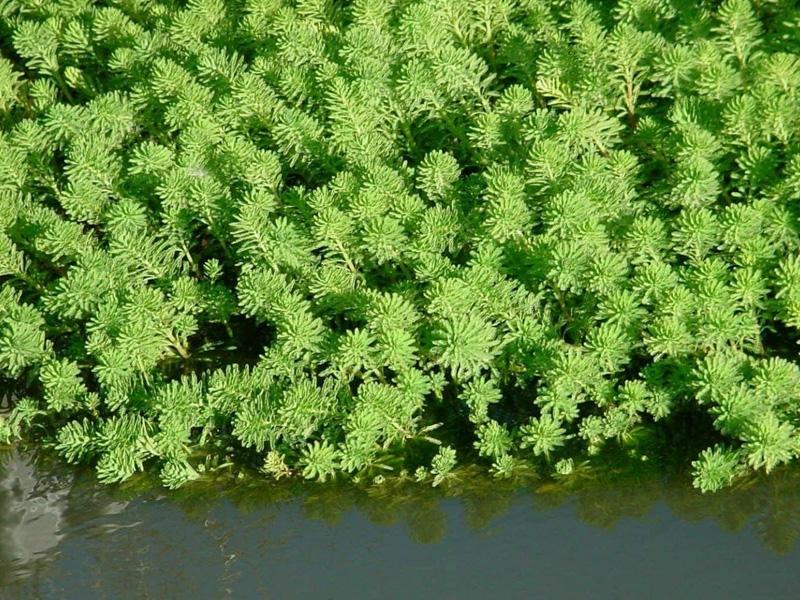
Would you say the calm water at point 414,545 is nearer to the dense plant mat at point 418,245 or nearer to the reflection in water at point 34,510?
the reflection in water at point 34,510

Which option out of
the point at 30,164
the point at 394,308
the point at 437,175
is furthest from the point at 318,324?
the point at 30,164

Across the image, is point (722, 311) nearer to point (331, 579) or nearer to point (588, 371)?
point (588, 371)

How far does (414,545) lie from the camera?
12.8 ft

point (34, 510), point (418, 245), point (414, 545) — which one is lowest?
point (414, 545)

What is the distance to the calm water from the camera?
3.69 meters

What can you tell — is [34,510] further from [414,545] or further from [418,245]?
[418,245]

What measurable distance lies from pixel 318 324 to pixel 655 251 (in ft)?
4.34

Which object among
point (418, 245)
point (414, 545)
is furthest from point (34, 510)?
point (418, 245)

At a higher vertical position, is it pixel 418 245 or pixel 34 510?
pixel 418 245

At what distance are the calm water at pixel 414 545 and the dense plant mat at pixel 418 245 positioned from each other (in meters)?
0.14

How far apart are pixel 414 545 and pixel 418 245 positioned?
3.79ft

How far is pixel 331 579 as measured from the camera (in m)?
3.82

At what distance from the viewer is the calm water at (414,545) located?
3.69 meters

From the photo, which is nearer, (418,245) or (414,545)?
(414,545)
